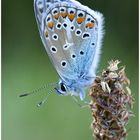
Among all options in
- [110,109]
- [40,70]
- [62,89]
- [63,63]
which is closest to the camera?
[110,109]

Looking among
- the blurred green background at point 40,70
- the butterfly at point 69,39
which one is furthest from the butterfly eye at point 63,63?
the blurred green background at point 40,70

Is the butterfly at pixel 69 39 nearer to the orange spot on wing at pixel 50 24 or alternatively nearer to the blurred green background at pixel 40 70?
the orange spot on wing at pixel 50 24

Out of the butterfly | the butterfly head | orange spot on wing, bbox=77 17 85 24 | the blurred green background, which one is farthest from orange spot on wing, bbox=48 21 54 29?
the blurred green background

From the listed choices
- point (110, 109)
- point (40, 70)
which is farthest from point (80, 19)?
point (40, 70)

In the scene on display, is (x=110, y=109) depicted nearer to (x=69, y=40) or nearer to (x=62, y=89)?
(x=62, y=89)

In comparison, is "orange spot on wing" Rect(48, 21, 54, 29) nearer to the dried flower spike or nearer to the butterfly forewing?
the butterfly forewing
